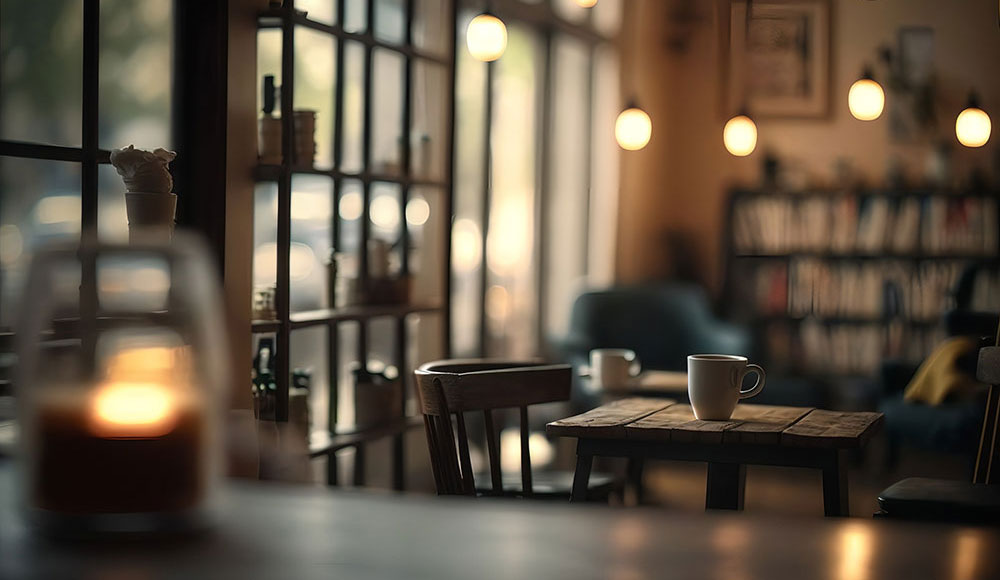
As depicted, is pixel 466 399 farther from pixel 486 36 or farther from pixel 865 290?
pixel 865 290

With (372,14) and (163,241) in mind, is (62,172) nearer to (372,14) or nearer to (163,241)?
(372,14)

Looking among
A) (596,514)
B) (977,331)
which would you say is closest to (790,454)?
(596,514)

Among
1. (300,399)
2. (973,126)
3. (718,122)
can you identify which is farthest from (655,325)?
(300,399)

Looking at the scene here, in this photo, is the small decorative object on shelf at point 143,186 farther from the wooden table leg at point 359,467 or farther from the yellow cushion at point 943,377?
the yellow cushion at point 943,377

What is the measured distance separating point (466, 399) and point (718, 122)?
17.2 ft

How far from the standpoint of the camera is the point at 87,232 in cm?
306

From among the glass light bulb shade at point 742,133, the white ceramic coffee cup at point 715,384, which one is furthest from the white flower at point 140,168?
the glass light bulb shade at point 742,133

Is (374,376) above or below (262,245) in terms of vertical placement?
below

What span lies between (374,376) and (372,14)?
131 cm

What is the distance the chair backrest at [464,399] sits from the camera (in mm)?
2586

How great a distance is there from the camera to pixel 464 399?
8.60ft

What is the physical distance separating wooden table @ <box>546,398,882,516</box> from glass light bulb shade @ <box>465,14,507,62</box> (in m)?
1.54

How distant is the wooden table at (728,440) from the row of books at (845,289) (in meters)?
4.42

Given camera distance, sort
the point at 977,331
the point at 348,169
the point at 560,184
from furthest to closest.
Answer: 1. the point at 560,184
2. the point at 977,331
3. the point at 348,169
